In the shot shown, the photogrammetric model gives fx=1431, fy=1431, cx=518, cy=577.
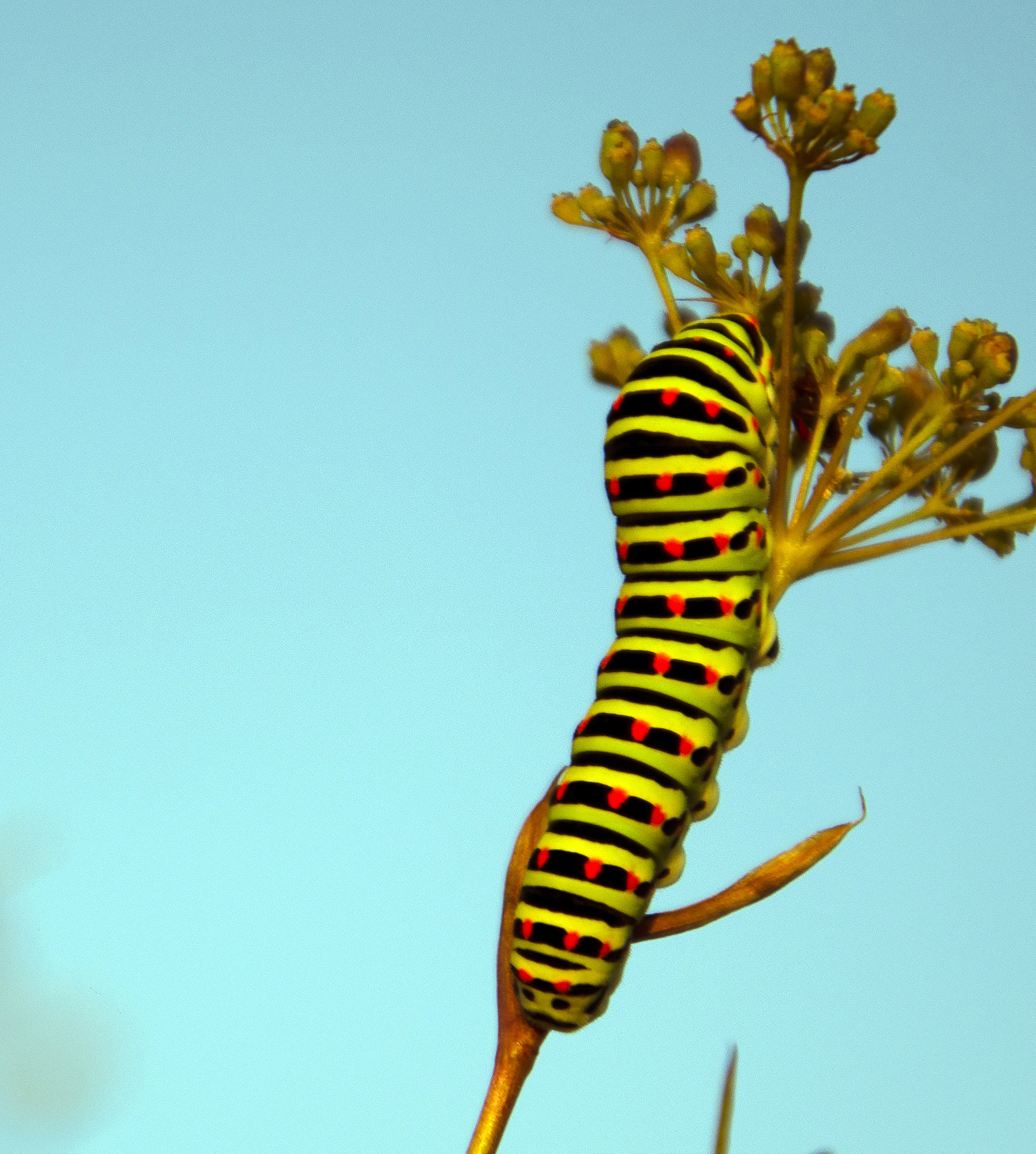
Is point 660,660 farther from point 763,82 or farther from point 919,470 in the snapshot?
point 763,82

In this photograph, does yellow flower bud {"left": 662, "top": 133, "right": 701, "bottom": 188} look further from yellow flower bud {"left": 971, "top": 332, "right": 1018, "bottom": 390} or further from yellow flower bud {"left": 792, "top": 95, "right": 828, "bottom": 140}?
yellow flower bud {"left": 971, "top": 332, "right": 1018, "bottom": 390}

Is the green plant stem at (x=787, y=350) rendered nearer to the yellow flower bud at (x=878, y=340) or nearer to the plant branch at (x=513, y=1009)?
the yellow flower bud at (x=878, y=340)

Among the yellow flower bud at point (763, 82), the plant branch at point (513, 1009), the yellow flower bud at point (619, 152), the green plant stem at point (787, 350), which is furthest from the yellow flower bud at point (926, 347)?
the plant branch at point (513, 1009)

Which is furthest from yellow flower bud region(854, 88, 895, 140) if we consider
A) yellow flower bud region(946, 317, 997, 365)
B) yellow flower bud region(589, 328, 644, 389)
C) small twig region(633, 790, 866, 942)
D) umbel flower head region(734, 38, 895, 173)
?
small twig region(633, 790, 866, 942)

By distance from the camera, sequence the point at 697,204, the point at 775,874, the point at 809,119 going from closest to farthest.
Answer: the point at 775,874, the point at 809,119, the point at 697,204

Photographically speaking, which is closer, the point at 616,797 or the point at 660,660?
the point at 616,797

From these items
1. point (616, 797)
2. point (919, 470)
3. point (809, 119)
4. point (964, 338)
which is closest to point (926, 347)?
point (964, 338)
